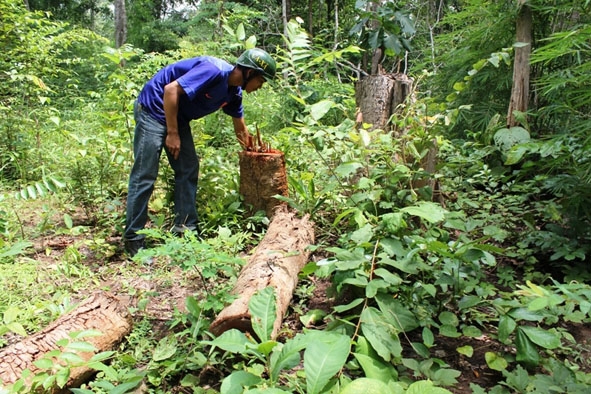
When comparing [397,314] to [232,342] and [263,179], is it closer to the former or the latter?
[232,342]

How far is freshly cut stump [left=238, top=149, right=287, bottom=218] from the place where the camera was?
3510 mm

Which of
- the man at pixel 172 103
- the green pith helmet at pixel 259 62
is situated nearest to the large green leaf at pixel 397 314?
the man at pixel 172 103

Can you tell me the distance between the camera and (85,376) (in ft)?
5.88

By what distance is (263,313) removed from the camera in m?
1.75

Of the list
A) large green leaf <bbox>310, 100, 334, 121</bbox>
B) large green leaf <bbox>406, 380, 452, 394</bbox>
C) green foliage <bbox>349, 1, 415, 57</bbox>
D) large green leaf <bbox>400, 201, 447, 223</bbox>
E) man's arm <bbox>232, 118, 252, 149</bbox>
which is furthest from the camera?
green foliage <bbox>349, 1, 415, 57</bbox>

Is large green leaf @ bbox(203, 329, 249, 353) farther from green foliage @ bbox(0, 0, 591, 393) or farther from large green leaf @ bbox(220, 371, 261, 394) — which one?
large green leaf @ bbox(220, 371, 261, 394)

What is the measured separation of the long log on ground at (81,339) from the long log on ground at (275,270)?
55 centimetres

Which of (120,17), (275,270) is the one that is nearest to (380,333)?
(275,270)

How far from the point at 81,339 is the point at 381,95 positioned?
2921 mm

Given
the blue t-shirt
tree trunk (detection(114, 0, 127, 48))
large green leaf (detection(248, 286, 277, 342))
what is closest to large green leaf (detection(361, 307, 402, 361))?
large green leaf (detection(248, 286, 277, 342))

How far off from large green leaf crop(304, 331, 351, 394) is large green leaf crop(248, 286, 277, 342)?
0.26 m

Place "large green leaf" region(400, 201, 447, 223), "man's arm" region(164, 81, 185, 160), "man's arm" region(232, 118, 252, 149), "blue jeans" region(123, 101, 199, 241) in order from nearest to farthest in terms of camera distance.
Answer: "large green leaf" region(400, 201, 447, 223), "man's arm" region(164, 81, 185, 160), "blue jeans" region(123, 101, 199, 241), "man's arm" region(232, 118, 252, 149)

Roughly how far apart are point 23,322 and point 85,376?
69 centimetres

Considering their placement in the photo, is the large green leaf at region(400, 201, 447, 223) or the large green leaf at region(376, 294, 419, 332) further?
the large green leaf at region(400, 201, 447, 223)
